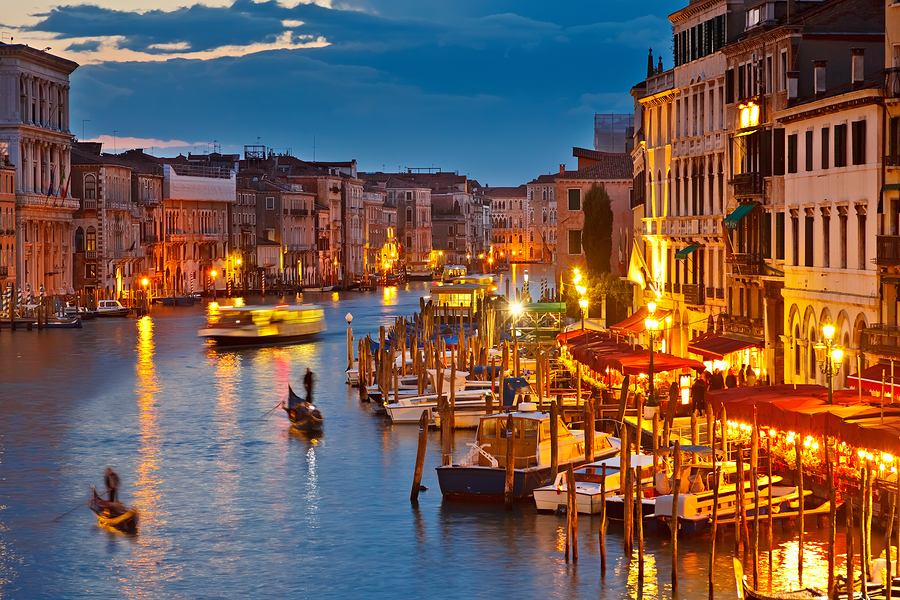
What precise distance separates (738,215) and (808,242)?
3093 mm

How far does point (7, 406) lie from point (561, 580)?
23228mm

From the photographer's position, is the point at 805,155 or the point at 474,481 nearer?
the point at 474,481

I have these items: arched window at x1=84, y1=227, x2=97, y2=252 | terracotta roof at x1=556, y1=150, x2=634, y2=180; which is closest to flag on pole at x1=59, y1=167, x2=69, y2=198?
arched window at x1=84, y1=227, x2=97, y2=252

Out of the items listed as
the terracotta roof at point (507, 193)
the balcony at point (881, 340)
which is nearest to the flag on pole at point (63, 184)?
the balcony at point (881, 340)

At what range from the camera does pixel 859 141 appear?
25438 mm

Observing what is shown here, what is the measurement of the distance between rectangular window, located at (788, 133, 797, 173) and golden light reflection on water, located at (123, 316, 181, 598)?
44.2 ft

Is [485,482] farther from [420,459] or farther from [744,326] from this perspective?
[744,326]

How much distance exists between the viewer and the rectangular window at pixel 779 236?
1177 inches

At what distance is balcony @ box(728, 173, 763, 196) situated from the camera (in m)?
30.6

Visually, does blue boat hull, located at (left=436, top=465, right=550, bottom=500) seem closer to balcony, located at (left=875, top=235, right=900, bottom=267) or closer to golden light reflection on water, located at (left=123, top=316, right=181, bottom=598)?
golden light reflection on water, located at (left=123, top=316, right=181, bottom=598)

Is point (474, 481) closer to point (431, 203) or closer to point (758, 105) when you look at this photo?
point (758, 105)

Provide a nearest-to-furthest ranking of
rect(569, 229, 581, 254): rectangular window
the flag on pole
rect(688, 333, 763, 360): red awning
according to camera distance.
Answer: rect(688, 333, 763, 360): red awning → rect(569, 229, 581, 254): rectangular window → the flag on pole

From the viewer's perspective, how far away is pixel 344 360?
52188mm

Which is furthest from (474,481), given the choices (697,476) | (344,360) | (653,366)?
(344,360)
